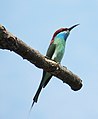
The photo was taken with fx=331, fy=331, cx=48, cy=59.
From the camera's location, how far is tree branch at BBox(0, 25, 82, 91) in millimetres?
2638

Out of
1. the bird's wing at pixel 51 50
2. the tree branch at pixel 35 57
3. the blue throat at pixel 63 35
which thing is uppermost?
the blue throat at pixel 63 35

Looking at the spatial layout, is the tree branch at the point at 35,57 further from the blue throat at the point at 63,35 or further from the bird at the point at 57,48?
Result: the blue throat at the point at 63,35

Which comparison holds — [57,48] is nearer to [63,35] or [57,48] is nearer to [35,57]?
[63,35]

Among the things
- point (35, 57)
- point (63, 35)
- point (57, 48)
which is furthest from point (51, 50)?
point (35, 57)

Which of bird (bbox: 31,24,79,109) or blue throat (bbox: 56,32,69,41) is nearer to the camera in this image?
bird (bbox: 31,24,79,109)

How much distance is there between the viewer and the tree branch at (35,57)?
2.64 metres

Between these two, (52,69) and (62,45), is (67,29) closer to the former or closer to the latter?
(62,45)

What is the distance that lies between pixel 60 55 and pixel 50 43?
1.27 ft

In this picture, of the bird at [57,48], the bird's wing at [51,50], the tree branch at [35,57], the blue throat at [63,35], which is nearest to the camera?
the tree branch at [35,57]

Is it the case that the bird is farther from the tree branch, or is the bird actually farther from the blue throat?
the tree branch

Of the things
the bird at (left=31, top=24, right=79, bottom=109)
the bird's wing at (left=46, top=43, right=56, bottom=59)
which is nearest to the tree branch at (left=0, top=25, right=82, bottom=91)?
the bird at (left=31, top=24, right=79, bottom=109)

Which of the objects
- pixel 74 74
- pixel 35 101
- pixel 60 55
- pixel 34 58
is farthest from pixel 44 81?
pixel 34 58

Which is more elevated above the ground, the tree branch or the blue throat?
the blue throat

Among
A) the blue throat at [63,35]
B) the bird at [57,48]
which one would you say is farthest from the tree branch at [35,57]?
the blue throat at [63,35]
